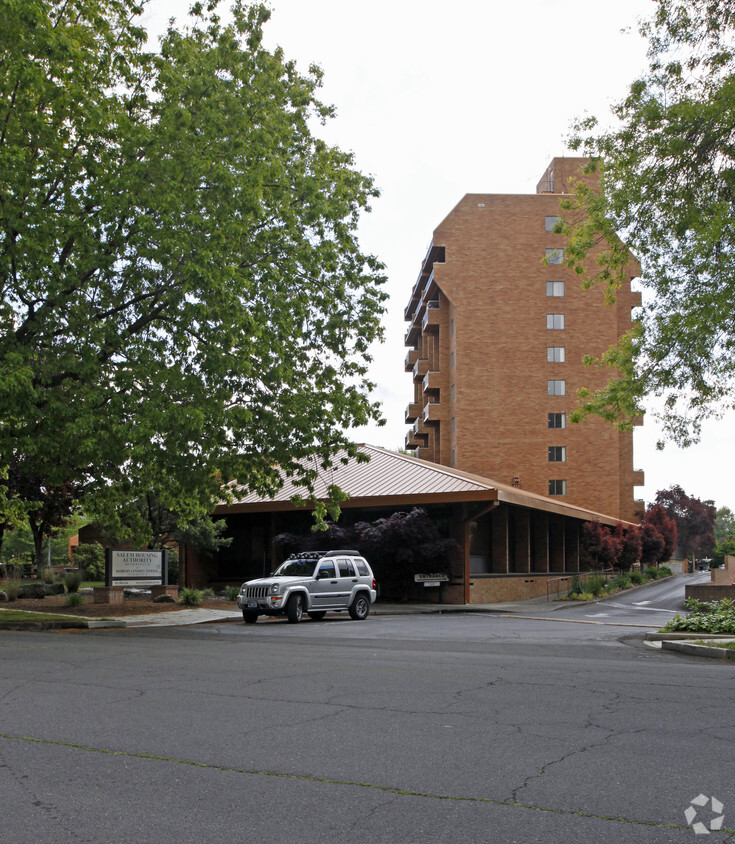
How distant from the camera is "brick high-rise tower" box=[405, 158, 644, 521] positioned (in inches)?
2415

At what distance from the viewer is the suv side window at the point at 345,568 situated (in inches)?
988

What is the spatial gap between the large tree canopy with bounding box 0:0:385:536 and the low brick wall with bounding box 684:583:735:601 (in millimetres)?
17181

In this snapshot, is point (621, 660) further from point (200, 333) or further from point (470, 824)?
point (200, 333)

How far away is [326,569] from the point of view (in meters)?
24.7

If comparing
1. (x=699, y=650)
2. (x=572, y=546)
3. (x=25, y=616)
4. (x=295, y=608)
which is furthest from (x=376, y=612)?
(x=572, y=546)

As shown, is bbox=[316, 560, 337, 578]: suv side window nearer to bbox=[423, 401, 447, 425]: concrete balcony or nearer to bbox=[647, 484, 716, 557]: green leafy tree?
bbox=[423, 401, 447, 425]: concrete balcony

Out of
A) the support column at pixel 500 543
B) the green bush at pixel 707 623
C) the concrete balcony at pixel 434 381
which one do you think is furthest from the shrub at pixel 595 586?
the concrete balcony at pixel 434 381

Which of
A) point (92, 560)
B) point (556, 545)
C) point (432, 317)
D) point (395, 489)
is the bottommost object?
point (92, 560)

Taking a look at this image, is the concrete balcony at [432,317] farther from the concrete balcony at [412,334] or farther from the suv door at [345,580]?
the suv door at [345,580]

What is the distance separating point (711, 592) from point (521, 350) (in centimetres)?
3262

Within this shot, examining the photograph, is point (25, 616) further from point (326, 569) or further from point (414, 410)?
point (414, 410)

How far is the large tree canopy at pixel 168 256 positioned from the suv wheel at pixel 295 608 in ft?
13.3

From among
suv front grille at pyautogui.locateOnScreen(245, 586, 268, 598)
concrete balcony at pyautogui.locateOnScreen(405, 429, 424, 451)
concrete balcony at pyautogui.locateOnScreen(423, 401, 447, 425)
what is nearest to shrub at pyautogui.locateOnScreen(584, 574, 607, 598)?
suv front grille at pyautogui.locateOnScreen(245, 586, 268, 598)

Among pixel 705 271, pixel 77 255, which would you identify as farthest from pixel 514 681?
pixel 705 271
